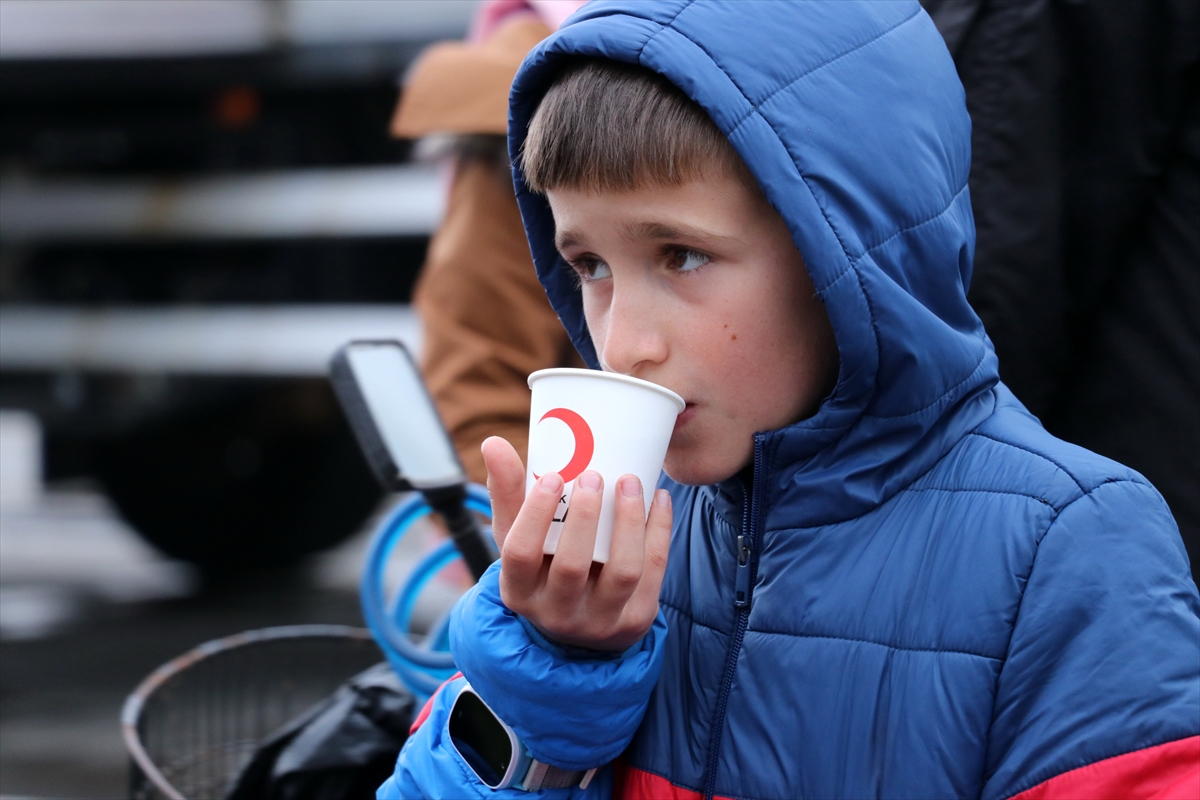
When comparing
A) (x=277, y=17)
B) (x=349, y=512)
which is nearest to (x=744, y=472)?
(x=277, y=17)

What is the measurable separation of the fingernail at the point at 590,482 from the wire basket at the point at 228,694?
1.06m

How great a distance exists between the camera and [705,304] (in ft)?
4.22

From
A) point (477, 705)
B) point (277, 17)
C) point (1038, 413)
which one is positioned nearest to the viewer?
point (477, 705)

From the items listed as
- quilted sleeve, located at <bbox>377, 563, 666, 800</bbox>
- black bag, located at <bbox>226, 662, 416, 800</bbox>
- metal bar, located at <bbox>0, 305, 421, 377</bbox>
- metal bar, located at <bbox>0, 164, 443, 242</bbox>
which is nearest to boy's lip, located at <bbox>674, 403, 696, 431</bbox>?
quilted sleeve, located at <bbox>377, 563, 666, 800</bbox>

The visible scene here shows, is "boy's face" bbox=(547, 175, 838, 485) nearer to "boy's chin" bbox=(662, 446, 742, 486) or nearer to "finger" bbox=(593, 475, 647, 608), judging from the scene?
"boy's chin" bbox=(662, 446, 742, 486)

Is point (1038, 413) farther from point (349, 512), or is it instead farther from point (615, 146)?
point (349, 512)

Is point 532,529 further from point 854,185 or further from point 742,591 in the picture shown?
point 854,185

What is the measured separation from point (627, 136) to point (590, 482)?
1.22ft

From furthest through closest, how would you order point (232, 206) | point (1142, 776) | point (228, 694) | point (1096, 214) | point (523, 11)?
1. point (232, 206)
2. point (523, 11)
3. point (228, 694)
4. point (1096, 214)
5. point (1142, 776)

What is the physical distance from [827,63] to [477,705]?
0.80 meters

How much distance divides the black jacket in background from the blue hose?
84cm

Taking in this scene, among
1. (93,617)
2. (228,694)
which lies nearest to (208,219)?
(93,617)

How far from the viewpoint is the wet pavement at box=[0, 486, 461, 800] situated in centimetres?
432

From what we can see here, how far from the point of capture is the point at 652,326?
1.29m
